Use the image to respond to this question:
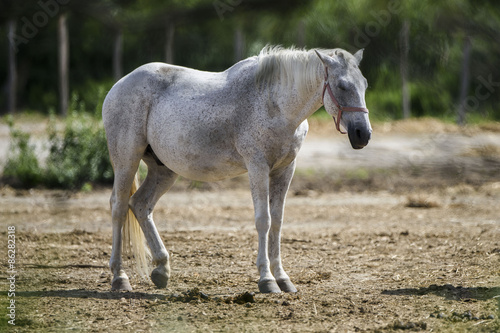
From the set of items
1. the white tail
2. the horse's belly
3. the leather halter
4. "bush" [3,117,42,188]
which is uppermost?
the leather halter

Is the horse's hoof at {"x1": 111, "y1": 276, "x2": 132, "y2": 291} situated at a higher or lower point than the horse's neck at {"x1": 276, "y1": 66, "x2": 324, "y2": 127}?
lower

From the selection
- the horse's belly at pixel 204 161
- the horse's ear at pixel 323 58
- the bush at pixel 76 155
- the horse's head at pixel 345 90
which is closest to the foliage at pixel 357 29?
the horse's head at pixel 345 90

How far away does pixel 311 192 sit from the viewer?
31.9 feet

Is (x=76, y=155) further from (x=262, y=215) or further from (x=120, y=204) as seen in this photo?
(x=262, y=215)

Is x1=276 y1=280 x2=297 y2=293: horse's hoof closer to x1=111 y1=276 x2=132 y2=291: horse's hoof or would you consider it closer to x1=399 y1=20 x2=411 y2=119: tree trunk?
x1=111 y1=276 x2=132 y2=291: horse's hoof

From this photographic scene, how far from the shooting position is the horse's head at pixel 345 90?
4.01m

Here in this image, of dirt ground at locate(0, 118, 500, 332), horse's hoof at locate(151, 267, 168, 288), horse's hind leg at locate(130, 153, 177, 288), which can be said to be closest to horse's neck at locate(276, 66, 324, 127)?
dirt ground at locate(0, 118, 500, 332)

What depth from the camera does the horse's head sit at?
4.01 metres

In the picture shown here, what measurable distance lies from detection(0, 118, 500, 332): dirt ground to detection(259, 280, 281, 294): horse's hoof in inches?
2.9

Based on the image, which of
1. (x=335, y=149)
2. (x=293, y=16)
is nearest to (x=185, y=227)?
(x=335, y=149)

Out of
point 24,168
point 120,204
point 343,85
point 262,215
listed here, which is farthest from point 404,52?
point 24,168

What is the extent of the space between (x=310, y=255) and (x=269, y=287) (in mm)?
1577

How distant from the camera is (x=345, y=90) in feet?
13.5

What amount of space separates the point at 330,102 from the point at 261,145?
0.56 metres
